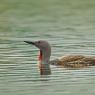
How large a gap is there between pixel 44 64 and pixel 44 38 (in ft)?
11.9

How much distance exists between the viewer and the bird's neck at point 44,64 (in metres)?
19.9

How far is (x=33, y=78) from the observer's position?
18.7 metres

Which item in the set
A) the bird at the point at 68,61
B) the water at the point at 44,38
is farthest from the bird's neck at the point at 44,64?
the water at the point at 44,38

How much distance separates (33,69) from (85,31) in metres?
6.97

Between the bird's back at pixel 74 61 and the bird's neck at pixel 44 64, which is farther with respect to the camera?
the bird's back at pixel 74 61

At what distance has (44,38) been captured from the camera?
2495cm

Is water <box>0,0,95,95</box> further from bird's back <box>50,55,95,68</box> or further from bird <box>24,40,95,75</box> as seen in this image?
bird's back <box>50,55,95,68</box>

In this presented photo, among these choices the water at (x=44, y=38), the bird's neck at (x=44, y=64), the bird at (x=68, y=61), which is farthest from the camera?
the bird at (x=68, y=61)

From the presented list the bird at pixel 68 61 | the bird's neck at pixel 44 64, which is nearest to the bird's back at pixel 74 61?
the bird at pixel 68 61

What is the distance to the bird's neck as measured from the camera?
65.4 feet

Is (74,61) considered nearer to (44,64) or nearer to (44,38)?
(44,64)

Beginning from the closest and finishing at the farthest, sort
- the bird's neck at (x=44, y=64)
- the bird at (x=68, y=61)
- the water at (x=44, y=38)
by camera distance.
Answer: the water at (x=44, y=38) < the bird's neck at (x=44, y=64) < the bird at (x=68, y=61)

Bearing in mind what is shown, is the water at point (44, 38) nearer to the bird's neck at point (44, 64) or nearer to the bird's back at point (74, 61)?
the bird's neck at point (44, 64)

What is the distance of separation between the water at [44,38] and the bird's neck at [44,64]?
0.15 meters
